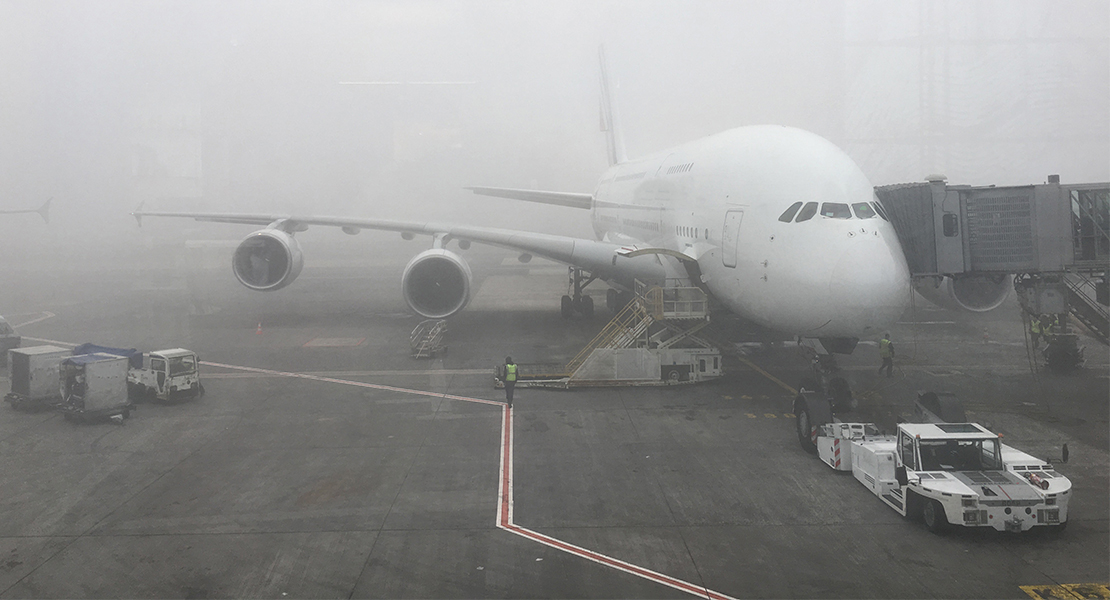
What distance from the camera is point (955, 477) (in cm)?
831

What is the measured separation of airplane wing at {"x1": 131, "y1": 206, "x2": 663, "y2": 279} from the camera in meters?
17.2

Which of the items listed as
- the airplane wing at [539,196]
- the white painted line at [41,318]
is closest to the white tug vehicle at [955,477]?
the airplane wing at [539,196]

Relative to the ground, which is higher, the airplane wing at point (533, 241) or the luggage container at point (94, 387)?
the airplane wing at point (533, 241)

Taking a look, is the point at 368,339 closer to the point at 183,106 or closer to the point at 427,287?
the point at 427,287

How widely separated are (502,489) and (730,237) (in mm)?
6914

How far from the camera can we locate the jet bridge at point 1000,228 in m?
14.8

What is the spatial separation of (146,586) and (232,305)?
22.4 m

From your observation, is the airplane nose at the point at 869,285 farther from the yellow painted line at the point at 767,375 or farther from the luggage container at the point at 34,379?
the luggage container at the point at 34,379

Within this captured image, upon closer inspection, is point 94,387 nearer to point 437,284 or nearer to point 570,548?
point 437,284

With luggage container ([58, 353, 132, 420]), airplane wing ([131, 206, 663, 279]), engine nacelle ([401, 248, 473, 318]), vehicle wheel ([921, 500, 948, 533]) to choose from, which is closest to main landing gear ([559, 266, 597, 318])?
airplane wing ([131, 206, 663, 279])

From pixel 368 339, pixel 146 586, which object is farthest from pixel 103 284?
pixel 146 586

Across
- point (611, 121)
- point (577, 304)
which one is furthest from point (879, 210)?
point (611, 121)

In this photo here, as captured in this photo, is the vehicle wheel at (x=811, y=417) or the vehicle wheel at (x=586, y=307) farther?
the vehicle wheel at (x=586, y=307)

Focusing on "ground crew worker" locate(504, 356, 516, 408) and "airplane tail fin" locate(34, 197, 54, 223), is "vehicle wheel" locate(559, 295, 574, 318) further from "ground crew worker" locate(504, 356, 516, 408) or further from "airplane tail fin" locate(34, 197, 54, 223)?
"airplane tail fin" locate(34, 197, 54, 223)
